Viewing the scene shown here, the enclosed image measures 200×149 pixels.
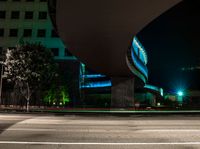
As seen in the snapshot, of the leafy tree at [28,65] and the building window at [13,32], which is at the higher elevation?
the building window at [13,32]

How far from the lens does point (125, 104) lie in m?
31.6

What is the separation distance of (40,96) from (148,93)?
101 feet

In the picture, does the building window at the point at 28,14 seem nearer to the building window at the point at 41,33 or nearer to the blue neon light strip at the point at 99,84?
the building window at the point at 41,33

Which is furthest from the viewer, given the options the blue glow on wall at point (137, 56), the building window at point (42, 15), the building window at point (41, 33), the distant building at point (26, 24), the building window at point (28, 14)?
the building window at point (28, 14)

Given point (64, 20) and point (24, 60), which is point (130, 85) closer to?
point (24, 60)

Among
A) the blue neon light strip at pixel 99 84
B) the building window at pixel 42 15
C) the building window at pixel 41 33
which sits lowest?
the blue neon light strip at pixel 99 84

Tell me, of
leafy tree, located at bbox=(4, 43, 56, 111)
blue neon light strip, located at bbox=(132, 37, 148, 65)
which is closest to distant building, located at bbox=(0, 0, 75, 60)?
blue neon light strip, located at bbox=(132, 37, 148, 65)

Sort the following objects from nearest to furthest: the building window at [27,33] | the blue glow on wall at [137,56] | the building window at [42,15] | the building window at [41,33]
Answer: the blue glow on wall at [137,56], the building window at [41,33], the building window at [27,33], the building window at [42,15]

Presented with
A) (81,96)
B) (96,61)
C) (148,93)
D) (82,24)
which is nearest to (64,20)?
(82,24)

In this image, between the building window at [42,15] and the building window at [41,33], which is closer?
the building window at [41,33]

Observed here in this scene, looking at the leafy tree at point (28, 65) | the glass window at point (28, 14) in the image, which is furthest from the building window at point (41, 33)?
the leafy tree at point (28, 65)

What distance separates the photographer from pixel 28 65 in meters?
30.0

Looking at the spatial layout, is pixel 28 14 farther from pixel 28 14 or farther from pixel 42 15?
pixel 42 15

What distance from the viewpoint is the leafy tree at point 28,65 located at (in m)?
30.2
